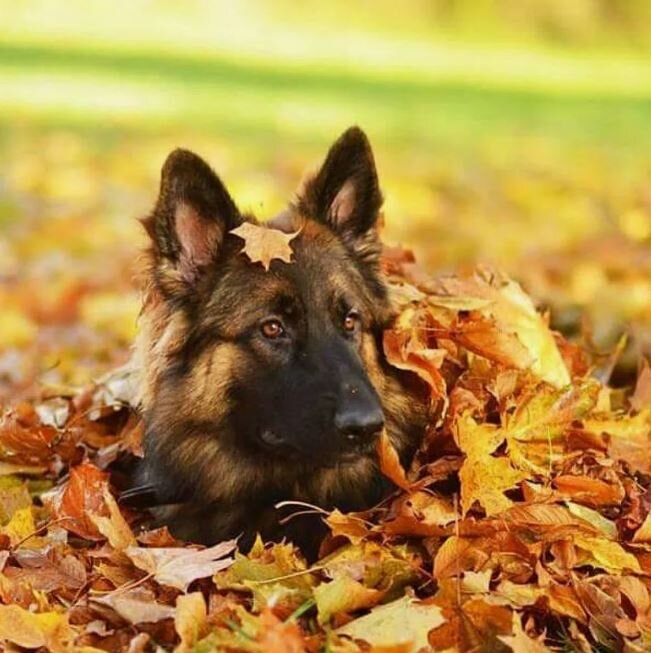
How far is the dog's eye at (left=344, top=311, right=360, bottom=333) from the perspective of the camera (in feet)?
17.1

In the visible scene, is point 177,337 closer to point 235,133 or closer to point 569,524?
point 569,524

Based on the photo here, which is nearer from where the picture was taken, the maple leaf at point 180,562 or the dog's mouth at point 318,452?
the maple leaf at point 180,562

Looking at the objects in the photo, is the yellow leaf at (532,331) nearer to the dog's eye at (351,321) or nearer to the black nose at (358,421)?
the dog's eye at (351,321)

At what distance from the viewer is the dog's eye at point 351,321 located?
17.1 ft

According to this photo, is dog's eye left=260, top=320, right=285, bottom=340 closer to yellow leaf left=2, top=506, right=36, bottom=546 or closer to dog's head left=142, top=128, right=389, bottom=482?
dog's head left=142, top=128, right=389, bottom=482

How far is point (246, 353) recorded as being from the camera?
16.9 ft

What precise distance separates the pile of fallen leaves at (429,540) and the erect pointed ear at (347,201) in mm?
278

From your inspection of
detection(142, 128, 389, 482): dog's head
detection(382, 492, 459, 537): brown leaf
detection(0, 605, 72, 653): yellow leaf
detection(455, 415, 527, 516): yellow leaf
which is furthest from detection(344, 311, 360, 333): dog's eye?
detection(0, 605, 72, 653): yellow leaf

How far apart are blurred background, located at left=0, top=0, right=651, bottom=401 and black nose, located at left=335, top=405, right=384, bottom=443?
125cm

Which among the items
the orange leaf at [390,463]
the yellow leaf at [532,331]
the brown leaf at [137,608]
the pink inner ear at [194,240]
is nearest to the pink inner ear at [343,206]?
the pink inner ear at [194,240]

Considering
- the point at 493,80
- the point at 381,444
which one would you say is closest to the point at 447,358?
the point at 381,444

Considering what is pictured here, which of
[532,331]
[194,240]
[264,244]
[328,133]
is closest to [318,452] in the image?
[264,244]

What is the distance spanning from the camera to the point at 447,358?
5.54m

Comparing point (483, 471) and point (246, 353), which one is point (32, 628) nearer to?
point (246, 353)
